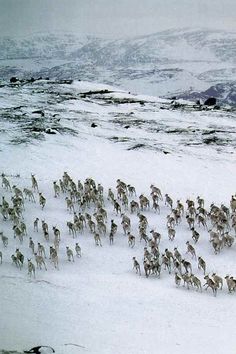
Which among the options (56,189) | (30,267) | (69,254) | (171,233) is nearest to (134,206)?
(171,233)

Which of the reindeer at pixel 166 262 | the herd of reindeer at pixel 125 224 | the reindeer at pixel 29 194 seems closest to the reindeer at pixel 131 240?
the herd of reindeer at pixel 125 224

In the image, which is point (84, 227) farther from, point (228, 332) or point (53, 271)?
point (228, 332)

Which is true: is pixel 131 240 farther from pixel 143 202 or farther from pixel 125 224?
pixel 143 202

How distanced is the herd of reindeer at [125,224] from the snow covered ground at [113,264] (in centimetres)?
29

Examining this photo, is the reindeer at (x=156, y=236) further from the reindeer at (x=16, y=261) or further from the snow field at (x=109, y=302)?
the reindeer at (x=16, y=261)

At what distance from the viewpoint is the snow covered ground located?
16000 mm

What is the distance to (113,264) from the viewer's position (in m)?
23.0

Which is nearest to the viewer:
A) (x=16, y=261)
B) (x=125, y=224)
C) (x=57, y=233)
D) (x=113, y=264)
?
(x=16, y=261)

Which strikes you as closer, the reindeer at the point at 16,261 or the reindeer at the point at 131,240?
the reindeer at the point at 16,261

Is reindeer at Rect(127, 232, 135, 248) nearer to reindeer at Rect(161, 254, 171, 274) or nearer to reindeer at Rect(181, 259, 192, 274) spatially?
reindeer at Rect(161, 254, 171, 274)

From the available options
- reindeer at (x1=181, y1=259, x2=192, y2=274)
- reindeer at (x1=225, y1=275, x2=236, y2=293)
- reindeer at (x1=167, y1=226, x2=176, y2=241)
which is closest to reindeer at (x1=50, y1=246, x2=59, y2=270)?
reindeer at (x1=181, y1=259, x2=192, y2=274)

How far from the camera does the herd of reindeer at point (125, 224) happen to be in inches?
862

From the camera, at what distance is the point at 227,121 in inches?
2275

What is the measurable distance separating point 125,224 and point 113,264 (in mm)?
2875
